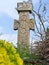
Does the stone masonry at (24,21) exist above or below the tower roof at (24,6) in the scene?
below

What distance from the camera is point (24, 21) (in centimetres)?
860

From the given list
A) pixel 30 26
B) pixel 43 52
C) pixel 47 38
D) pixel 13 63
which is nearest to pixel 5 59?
pixel 13 63

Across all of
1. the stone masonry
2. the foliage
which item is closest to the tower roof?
the stone masonry

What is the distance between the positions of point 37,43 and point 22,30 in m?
3.56

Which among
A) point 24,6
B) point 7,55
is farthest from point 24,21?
point 7,55

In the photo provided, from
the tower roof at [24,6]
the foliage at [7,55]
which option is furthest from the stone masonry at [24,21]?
the foliage at [7,55]

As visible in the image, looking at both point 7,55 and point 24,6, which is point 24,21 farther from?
point 7,55

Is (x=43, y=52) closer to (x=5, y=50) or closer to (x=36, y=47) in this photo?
(x=36, y=47)

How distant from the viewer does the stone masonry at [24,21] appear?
8.41m

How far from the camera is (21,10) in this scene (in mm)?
8570

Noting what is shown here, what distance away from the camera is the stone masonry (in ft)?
27.6

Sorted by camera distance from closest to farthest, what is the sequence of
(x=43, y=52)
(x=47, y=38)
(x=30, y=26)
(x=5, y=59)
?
(x=5, y=59) → (x=43, y=52) → (x=47, y=38) → (x=30, y=26)

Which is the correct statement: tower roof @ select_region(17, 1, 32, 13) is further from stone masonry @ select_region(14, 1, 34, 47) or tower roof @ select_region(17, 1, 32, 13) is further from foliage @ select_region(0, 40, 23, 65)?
foliage @ select_region(0, 40, 23, 65)

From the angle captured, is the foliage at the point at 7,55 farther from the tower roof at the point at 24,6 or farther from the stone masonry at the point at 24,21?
the tower roof at the point at 24,6
